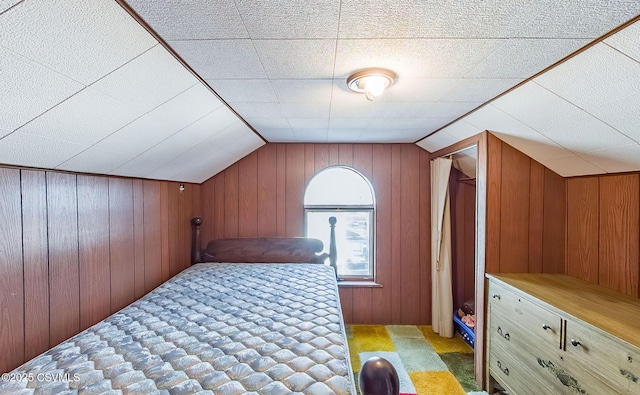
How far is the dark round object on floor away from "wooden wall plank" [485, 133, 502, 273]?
5.60 feet

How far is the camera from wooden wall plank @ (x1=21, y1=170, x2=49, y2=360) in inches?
54.4

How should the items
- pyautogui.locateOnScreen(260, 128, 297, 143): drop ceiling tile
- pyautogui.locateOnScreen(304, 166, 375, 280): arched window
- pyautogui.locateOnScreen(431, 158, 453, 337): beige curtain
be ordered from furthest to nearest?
pyautogui.locateOnScreen(304, 166, 375, 280): arched window, pyautogui.locateOnScreen(431, 158, 453, 337): beige curtain, pyautogui.locateOnScreen(260, 128, 297, 143): drop ceiling tile

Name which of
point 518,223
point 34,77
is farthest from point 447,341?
point 34,77

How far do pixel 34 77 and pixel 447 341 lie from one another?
3.57 meters

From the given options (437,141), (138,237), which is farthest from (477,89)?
(138,237)

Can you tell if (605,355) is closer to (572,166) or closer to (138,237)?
(572,166)

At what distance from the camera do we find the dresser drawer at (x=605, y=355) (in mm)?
1210

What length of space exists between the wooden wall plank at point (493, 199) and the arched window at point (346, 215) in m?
1.40

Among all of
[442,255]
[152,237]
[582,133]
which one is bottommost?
[442,255]

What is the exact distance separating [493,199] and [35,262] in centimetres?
290

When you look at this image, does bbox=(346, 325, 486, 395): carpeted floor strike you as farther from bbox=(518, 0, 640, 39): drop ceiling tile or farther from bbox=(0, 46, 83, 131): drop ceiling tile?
bbox=(0, 46, 83, 131): drop ceiling tile

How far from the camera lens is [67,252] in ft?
5.28

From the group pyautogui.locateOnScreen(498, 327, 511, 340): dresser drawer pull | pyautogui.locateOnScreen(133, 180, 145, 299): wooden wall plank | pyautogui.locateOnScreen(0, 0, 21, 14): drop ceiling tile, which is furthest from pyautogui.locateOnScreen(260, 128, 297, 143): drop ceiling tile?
pyautogui.locateOnScreen(498, 327, 511, 340): dresser drawer pull

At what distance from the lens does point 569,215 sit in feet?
7.25
